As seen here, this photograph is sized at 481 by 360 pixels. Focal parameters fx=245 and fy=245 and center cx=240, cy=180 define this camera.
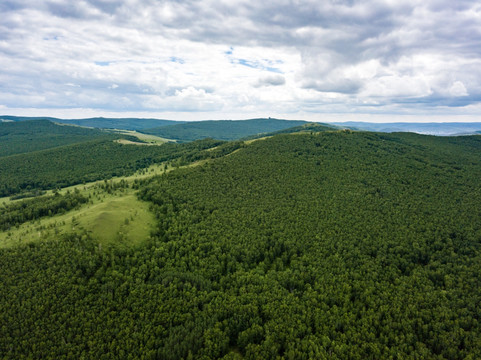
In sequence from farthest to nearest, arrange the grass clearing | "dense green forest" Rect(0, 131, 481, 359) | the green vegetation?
the green vegetation → the grass clearing → "dense green forest" Rect(0, 131, 481, 359)

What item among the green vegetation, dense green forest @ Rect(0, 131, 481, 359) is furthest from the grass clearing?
dense green forest @ Rect(0, 131, 481, 359)

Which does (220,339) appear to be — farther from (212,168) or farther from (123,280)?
(212,168)

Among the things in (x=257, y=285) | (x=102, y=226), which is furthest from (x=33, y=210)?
(x=257, y=285)

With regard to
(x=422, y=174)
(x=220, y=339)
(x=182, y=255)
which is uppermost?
(x=422, y=174)

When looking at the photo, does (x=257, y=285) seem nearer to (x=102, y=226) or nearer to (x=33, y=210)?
(x=102, y=226)

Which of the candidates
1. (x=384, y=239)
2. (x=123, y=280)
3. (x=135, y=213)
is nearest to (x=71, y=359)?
(x=123, y=280)

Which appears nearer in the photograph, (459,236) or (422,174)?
(459,236)

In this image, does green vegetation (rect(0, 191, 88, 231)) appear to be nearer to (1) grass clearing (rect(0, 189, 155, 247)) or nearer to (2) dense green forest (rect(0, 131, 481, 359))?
(1) grass clearing (rect(0, 189, 155, 247))

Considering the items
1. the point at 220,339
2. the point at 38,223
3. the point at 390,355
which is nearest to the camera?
the point at 390,355
